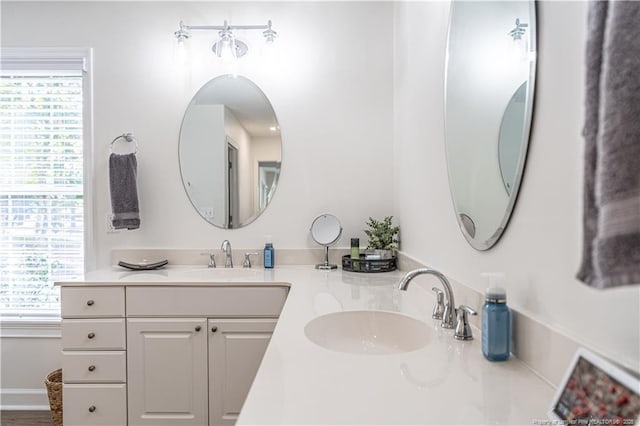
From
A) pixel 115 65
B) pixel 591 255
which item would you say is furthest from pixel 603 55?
pixel 115 65

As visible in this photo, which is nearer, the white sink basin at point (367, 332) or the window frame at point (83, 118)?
the white sink basin at point (367, 332)

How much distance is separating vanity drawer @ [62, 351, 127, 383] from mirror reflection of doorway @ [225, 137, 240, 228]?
0.93 m

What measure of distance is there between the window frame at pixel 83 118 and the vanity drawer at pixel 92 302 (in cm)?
57

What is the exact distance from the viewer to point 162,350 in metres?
1.91

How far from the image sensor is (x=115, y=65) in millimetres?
2438

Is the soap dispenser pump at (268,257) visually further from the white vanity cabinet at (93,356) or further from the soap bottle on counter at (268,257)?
the white vanity cabinet at (93,356)

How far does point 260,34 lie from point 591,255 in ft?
7.92

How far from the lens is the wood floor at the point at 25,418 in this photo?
2271 mm

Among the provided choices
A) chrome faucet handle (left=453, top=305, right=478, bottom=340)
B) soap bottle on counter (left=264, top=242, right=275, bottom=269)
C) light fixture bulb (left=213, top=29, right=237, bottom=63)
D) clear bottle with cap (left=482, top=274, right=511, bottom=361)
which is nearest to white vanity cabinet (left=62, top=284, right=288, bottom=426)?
soap bottle on counter (left=264, top=242, right=275, bottom=269)

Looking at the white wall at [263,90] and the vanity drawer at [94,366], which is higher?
the white wall at [263,90]

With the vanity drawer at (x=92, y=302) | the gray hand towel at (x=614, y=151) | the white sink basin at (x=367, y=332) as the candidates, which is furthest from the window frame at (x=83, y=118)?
the gray hand towel at (x=614, y=151)

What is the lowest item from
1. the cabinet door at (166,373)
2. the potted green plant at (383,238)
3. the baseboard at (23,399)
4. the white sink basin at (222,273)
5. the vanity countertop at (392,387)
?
the baseboard at (23,399)

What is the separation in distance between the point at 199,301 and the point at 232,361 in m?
0.34

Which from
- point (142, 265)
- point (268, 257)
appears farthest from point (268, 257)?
point (142, 265)
